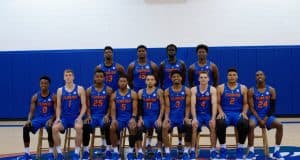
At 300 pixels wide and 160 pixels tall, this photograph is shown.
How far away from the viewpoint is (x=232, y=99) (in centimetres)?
670

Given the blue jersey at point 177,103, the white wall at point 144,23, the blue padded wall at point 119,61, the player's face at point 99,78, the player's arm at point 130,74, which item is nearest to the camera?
the blue jersey at point 177,103

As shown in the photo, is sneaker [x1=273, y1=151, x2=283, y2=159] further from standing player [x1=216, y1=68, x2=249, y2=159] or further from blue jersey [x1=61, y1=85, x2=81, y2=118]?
blue jersey [x1=61, y1=85, x2=81, y2=118]

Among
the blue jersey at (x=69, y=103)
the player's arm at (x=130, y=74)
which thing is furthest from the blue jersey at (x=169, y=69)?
the blue jersey at (x=69, y=103)

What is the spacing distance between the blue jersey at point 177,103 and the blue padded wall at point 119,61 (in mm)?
4691

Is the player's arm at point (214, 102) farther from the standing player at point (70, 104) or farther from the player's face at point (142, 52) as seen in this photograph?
the standing player at point (70, 104)

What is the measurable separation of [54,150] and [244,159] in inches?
112

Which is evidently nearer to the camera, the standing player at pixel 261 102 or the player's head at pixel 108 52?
the standing player at pixel 261 102

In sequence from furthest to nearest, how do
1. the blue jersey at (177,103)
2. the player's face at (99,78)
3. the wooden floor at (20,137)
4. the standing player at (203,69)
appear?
the wooden floor at (20,137) < the standing player at (203,69) < the player's face at (99,78) < the blue jersey at (177,103)

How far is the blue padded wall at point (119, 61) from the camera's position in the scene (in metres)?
11.3

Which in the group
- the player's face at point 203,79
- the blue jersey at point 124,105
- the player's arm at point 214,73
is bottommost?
the blue jersey at point 124,105

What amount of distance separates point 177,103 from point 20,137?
424 centimetres

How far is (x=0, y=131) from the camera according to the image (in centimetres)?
1043

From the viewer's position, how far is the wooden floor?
7961 millimetres

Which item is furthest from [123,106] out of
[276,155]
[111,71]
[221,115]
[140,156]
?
[276,155]
